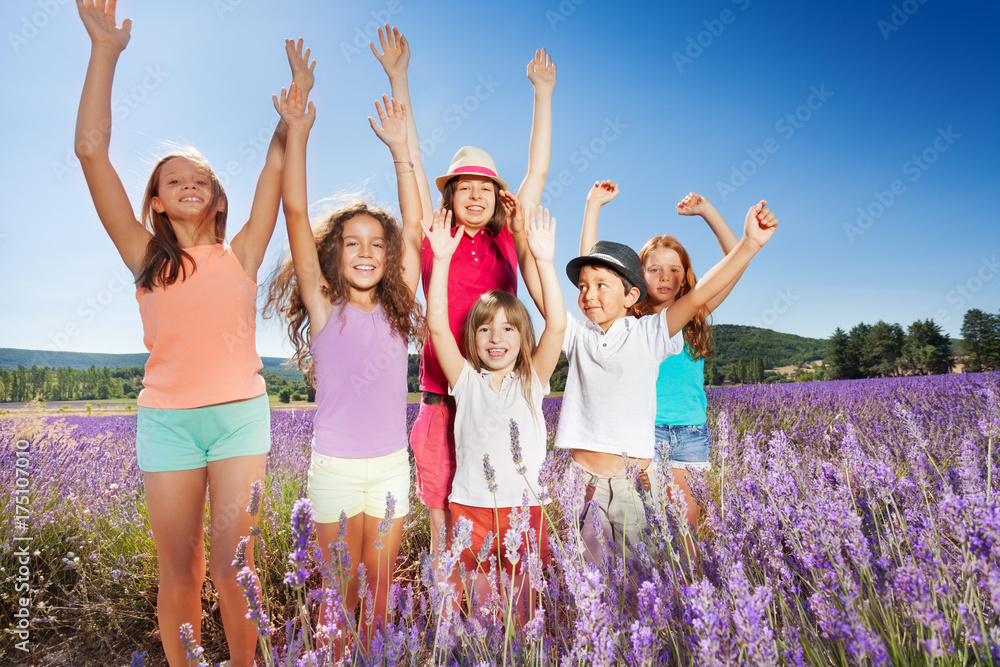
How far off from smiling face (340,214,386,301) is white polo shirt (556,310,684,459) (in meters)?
0.92

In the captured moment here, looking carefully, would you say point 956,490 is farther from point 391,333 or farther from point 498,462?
point 391,333

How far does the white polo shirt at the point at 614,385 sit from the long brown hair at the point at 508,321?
233mm

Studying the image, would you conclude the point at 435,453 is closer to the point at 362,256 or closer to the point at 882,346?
the point at 362,256

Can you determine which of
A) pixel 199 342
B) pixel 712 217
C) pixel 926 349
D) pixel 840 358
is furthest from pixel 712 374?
pixel 840 358

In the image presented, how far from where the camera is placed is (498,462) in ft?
6.49

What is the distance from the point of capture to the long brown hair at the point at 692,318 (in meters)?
2.68

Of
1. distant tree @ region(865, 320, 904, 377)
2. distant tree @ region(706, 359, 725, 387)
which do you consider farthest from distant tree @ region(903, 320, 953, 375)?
distant tree @ region(706, 359, 725, 387)

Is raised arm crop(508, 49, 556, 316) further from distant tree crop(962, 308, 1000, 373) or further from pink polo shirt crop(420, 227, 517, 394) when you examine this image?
distant tree crop(962, 308, 1000, 373)

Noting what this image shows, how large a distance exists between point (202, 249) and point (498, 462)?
149 cm

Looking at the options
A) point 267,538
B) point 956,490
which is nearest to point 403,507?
point 267,538

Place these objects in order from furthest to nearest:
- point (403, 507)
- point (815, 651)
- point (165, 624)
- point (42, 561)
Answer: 1. point (42, 561)
2. point (403, 507)
3. point (165, 624)
4. point (815, 651)

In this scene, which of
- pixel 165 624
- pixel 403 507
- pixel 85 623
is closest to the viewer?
pixel 165 624

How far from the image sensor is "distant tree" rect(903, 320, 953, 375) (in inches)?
1262

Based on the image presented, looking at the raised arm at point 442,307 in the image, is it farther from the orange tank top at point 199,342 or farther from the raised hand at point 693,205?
the raised hand at point 693,205
